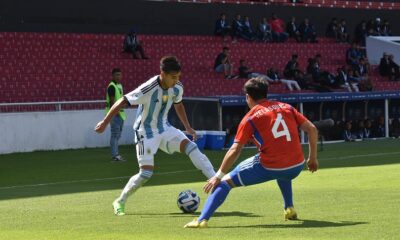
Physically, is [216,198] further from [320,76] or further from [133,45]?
[320,76]

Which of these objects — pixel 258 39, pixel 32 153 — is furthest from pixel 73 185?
pixel 258 39

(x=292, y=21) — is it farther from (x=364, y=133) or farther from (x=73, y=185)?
(x=73, y=185)

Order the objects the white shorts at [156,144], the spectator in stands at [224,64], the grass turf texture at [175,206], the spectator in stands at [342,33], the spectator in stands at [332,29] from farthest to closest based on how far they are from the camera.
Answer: the spectator in stands at [342,33] → the spectator in stands at [332,29] → the spectator in stands at [224,64] → the white shorts at [156,144] → the grass turf texture at [175,206]

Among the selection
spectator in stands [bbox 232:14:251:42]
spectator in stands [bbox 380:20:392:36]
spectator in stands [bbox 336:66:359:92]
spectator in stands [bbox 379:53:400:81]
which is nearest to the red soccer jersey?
spectator in stands [bbox 336:66:359:92]

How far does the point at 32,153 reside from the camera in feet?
84.3

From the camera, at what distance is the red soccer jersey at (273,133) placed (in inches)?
389

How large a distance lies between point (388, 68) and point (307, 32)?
13.2 ft

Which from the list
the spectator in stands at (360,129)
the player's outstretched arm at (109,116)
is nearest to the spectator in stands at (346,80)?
the spectator in stands at (360,129)

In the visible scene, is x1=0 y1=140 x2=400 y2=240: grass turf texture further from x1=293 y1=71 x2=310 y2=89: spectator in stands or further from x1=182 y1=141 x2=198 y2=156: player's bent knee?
x1=293 y1=71 x2=310 y2=89: spectator in stands

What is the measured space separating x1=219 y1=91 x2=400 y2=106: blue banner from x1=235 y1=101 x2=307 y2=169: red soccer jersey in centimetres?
1697

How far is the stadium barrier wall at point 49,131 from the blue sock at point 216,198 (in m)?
16.7

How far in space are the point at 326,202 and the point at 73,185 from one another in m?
5.84

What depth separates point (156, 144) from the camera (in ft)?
39.2

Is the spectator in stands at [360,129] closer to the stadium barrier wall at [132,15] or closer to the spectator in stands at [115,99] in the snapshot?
the stadium barrier wall at [132,15]
